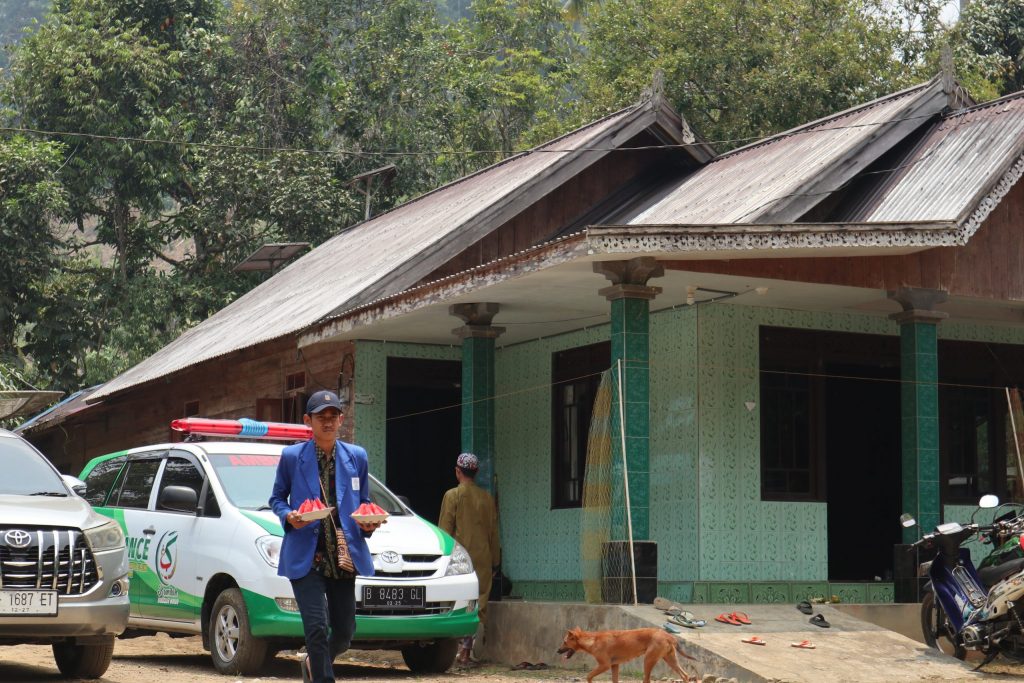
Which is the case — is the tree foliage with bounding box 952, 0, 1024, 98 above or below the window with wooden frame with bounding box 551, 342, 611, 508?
above

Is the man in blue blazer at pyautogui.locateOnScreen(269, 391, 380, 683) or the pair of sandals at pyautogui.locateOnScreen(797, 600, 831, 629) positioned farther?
the pair of sandals at pyautogui.locateOnScreen(797, 600, 831, 629)

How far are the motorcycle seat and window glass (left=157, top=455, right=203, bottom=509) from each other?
6066mm

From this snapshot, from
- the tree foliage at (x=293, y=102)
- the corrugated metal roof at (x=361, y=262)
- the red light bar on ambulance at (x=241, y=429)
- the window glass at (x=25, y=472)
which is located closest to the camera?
the window glass at (x=25, y=472)

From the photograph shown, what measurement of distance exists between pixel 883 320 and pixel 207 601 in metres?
7.31

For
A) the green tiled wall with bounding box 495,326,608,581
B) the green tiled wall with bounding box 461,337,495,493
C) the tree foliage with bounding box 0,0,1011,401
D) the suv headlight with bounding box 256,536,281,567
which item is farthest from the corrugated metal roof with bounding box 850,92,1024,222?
the tree foliage with bounding box 0,0,1011,401

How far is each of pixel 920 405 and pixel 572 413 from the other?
4.03 meters

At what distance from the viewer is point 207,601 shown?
10.6 m

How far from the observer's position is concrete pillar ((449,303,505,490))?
14164 millimetres

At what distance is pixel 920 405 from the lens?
12.6 metres

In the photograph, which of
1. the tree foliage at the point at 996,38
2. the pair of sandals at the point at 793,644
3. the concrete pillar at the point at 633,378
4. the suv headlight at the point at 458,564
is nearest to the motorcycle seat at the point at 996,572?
the pair of sandals at the point at 793,644

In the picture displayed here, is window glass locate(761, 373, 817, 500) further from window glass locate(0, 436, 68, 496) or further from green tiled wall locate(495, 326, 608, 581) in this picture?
window glass locate(0, 436, 68, 496)

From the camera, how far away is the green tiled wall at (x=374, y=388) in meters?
16.2

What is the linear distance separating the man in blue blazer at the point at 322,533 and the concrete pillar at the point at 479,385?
6.65 metres

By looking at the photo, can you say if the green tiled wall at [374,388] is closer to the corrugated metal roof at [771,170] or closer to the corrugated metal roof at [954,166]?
the corrugated metal roof at [771,170]
